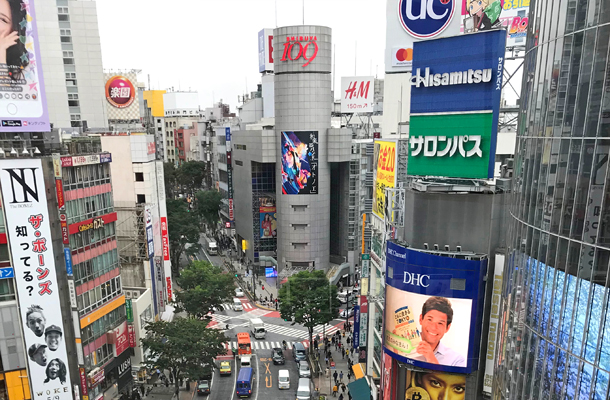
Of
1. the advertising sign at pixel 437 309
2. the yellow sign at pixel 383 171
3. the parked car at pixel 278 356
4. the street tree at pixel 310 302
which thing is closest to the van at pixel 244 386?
the parked car at pixel 278 356

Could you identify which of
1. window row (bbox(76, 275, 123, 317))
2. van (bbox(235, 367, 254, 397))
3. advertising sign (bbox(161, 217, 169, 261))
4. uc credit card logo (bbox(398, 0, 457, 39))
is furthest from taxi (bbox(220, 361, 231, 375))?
uc credit card logo (bbox(398, 0, 457, 39))

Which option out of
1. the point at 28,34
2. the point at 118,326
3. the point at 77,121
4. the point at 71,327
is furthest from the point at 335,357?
the point at 77,121

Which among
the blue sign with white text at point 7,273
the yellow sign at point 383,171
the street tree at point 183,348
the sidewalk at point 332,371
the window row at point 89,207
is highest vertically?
the yellow sign at point 383,171

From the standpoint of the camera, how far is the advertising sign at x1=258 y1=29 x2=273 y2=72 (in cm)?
8689

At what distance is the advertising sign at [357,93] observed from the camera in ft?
235

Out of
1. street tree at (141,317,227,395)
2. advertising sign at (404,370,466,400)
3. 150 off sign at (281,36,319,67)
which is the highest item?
150 off sign at (281,36,319,67)

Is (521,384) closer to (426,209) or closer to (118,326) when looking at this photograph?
(426,209)

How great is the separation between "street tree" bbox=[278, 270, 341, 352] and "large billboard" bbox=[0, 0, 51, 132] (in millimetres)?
26982

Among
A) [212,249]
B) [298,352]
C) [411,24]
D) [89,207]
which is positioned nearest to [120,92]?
[212,249]

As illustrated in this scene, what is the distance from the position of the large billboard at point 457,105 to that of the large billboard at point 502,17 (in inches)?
459

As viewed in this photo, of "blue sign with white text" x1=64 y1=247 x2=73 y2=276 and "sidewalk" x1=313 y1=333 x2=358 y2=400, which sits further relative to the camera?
"sidewalk" x1=313 y1=333 x2=358 y2=400

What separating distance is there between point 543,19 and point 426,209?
1237cm

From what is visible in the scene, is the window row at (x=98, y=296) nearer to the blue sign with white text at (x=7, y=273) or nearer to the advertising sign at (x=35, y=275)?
the advertising sign at (x=35, y=275)

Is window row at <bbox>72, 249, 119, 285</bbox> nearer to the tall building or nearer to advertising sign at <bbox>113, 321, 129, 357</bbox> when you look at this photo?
advertising sign at <bbox>113, 321, 129, 357</bbox>
